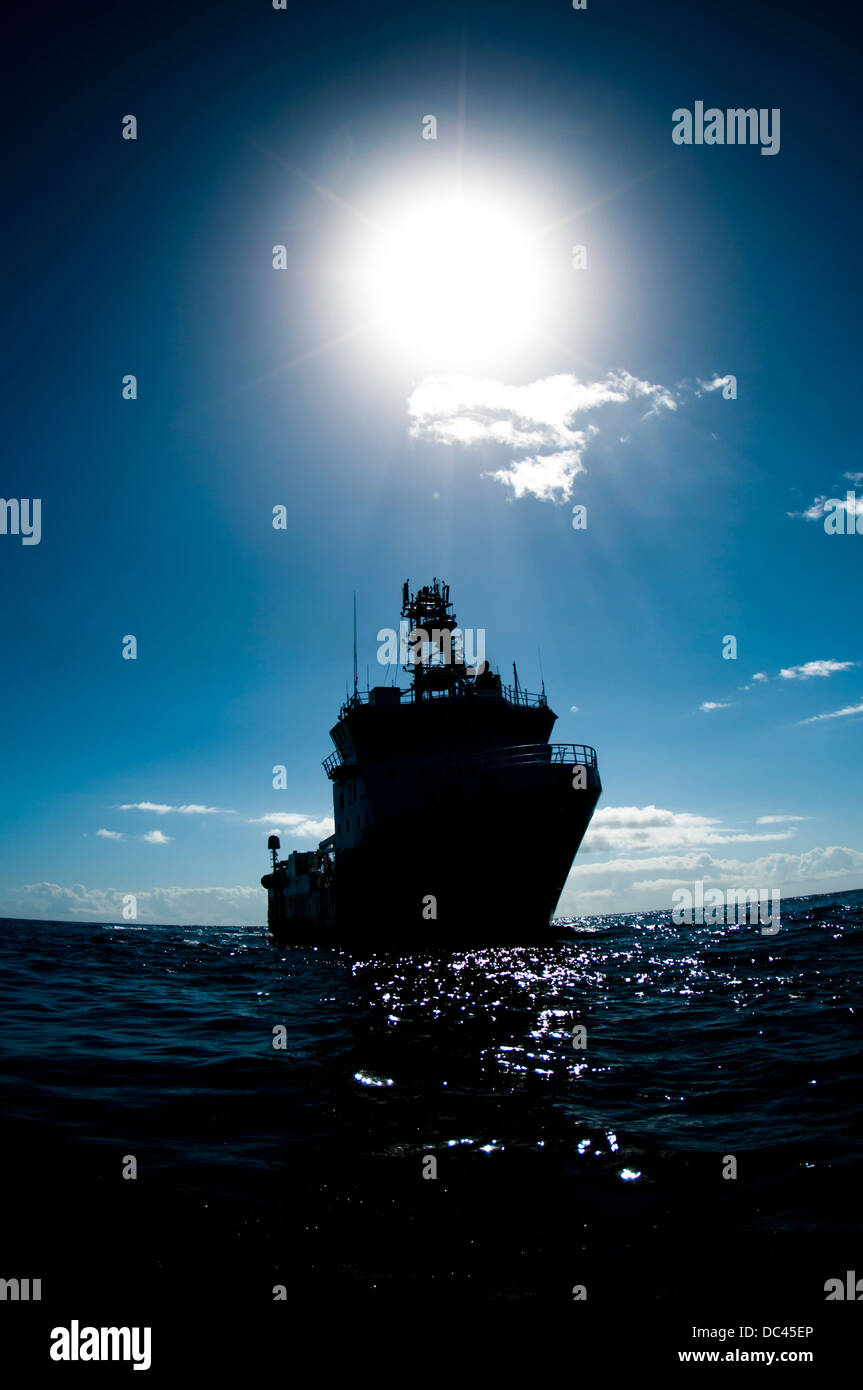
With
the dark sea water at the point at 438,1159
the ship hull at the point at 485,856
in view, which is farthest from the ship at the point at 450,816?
the dark sea water at the point at 438,1159

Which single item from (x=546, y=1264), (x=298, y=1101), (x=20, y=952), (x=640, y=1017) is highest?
(x=546, y=1264)

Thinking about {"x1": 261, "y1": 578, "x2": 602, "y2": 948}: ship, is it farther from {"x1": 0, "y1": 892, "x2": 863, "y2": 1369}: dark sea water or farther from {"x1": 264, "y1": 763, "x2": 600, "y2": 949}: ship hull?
{"x1": 0, "y1": 892, "x2": 863, "y2": 1369}: dark sea water

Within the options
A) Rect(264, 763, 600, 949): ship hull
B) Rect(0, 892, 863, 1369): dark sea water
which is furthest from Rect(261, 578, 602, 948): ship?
Rect(0, 892, 863, 1369): dark sea water

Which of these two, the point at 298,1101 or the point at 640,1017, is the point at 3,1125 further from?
the point at 640,1017

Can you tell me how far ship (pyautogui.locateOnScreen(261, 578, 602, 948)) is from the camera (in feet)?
79.0

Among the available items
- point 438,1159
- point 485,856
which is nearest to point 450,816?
point 485,856

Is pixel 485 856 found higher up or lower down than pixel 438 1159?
higher up

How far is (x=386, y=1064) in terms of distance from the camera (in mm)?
10289

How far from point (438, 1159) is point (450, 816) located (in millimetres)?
17812

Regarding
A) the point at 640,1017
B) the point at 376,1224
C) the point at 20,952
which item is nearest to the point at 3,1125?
the point at 376,1224

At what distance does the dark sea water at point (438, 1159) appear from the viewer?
4.52 metres

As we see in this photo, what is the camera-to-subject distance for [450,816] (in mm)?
24375

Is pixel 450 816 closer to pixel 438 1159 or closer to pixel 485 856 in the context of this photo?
pixel 485 856
